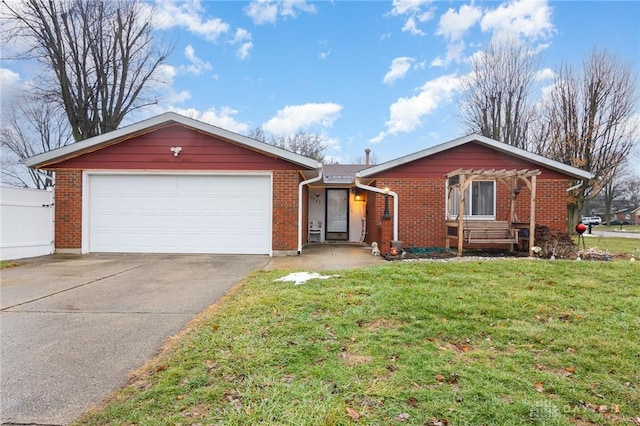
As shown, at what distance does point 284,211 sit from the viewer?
364 inches

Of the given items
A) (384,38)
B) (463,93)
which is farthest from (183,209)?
(463,93)

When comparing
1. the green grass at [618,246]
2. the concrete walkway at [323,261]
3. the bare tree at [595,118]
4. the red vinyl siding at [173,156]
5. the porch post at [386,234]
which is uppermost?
the bare tree at [595,118]

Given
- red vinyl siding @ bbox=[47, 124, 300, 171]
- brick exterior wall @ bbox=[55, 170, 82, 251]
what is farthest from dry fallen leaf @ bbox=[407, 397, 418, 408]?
brick exterior wall @ bbox=[55, 170, 82, 251]

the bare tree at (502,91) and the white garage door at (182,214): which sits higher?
the bare tree at (502,91)

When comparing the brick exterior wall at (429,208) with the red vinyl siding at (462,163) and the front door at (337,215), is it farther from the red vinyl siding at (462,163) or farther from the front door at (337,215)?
the front door at (337,215)

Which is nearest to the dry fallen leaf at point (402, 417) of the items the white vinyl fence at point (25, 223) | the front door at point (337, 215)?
the white vinyl fence at point (25, 223)

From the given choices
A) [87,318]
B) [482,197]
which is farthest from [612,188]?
[87,318]

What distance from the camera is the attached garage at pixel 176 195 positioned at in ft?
30.4

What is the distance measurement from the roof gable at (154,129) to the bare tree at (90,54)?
7.79 m

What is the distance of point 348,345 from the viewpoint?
10.1 ft

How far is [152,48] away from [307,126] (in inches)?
538

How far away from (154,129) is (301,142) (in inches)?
825

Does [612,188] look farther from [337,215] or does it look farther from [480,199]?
[337,215]

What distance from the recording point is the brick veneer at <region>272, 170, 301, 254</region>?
9.24 meters
